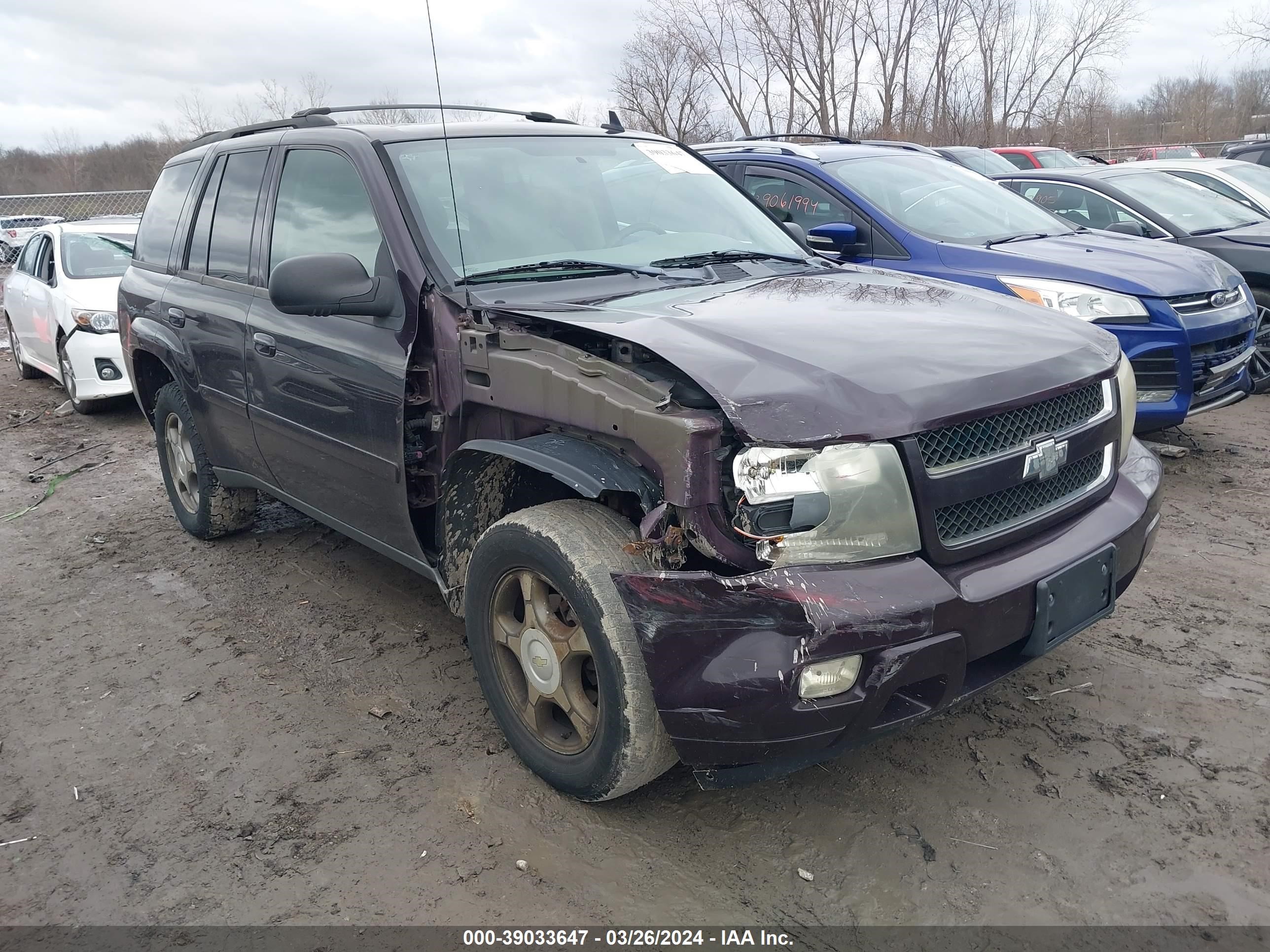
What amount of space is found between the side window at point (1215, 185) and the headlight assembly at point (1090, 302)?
4.46 metres

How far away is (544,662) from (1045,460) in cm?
145

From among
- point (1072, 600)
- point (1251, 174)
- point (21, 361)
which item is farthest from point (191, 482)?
point (1251, 174)

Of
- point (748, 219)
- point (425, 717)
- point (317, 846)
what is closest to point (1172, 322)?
point (748, 219)

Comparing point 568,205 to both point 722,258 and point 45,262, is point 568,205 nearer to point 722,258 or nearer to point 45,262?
point 722,258

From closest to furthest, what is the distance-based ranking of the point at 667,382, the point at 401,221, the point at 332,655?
1. the point at 667,382
2. the point at 401,221
3. the point at 332,655

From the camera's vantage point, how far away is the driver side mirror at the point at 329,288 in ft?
9.64

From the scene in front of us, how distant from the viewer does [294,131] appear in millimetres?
3842

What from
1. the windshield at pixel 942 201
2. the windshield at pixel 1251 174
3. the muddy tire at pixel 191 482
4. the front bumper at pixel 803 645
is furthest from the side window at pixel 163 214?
the windshield at pixel 1251 174

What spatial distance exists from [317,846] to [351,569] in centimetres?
216

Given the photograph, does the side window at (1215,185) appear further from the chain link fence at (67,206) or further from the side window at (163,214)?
the chain link fence at (67,206)

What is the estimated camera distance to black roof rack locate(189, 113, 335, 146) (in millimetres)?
3820
